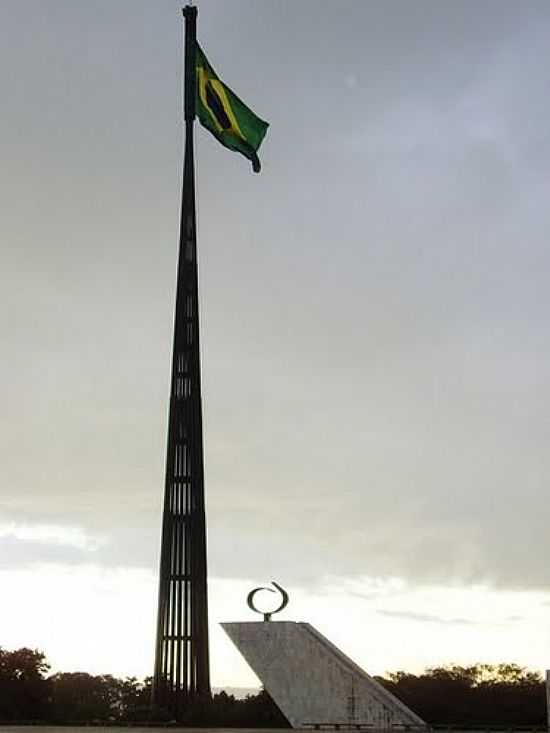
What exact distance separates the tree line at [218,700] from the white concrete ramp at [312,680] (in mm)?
2510

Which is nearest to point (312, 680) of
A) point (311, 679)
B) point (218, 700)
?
point (311, 679)

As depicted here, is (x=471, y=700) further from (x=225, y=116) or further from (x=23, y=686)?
(x=225, y=116)

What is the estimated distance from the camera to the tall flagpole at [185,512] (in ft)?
108

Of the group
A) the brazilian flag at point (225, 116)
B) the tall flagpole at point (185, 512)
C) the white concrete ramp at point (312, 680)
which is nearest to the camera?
the white concrete ramp at point (312, 680)

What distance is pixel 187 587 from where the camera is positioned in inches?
1314

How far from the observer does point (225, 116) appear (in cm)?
3666

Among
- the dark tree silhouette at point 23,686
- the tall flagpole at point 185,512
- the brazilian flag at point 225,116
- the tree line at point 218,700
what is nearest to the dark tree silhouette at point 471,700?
the tree line at point 218,700

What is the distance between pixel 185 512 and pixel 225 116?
12.5 meters

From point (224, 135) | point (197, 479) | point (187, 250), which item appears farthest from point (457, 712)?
point (224, 135)

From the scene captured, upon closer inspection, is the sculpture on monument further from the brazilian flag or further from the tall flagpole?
the brazilian flag

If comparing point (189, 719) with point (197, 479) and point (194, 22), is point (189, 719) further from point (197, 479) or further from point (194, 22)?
point (194, 22)

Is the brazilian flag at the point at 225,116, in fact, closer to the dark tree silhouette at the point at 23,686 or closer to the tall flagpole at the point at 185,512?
the tall flagpole at the point at 185,512

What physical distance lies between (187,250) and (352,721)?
15.5m

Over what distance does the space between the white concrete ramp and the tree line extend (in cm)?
251
